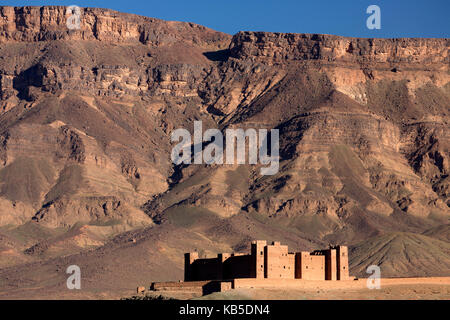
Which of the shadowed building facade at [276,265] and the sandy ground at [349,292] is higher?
the shadowed building facade at [276,265]

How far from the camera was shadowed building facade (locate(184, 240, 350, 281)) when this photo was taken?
15650 cm

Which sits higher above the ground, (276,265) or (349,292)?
(276,265)

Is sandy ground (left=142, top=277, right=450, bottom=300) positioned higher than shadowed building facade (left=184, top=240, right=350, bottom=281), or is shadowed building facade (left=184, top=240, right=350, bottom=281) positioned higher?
shadowed building facade (left=184, top=240, right=350, bottom=281)

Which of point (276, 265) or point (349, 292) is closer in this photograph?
point (349, 292)

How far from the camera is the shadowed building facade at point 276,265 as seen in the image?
156 metres

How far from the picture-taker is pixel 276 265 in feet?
515

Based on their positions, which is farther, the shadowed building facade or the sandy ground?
the shadowed building facade

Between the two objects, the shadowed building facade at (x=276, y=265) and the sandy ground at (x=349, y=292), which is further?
the shadowed building facade at (x=276, y=265)

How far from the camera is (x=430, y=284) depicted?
165250mm
